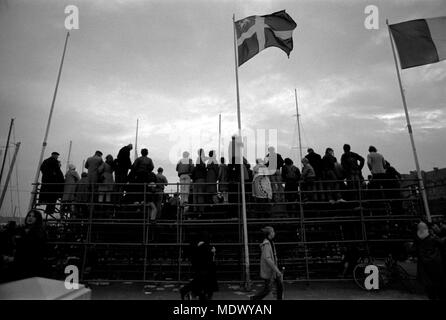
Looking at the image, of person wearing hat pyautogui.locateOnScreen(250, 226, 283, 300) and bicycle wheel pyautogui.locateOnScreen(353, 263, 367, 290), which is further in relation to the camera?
bicycle wheel pyautogui.locateOnScreen(353, 263, 367, 290)

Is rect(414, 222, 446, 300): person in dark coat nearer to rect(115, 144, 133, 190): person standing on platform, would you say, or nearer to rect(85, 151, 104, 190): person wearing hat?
rect(115, 144, 133, 190): person standing on platform

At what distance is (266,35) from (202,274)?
28.8 ft

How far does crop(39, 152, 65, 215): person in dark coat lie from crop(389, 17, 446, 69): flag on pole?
1313 cm

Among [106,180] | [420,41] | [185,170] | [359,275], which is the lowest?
[359,275]

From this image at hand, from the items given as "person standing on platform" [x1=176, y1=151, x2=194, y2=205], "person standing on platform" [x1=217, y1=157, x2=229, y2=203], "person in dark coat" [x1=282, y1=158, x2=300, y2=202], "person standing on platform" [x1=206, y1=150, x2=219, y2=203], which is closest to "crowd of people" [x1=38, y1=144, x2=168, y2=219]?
"person standing on platform" [x1=176, y1=151, x2=194, y2=205]

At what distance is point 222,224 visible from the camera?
9.05m

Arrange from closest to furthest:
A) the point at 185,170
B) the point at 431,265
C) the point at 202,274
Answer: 1. the point at 431,265
2. the point at 202,274
3. the point at 185,170

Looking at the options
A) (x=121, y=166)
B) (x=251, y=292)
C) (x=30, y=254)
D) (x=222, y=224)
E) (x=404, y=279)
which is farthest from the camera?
(x=121, y=166)

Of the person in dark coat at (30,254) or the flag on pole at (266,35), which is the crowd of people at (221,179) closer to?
the flag on pole at (266,35)

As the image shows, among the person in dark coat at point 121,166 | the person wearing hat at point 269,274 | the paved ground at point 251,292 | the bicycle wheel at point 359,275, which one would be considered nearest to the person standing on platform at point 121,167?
the person in dark coat at point 121,166

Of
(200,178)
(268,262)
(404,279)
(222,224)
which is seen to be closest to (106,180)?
(200,178)

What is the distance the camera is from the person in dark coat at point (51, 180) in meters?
9.49

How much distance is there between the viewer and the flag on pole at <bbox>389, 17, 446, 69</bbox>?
9.78 meters

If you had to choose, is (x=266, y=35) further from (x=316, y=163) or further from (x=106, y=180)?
(x=106, y=180)
